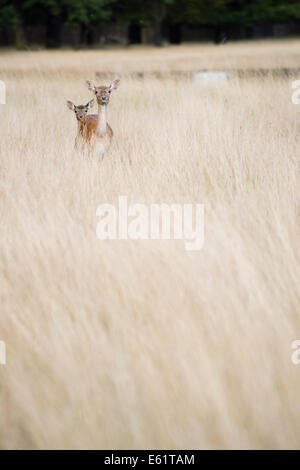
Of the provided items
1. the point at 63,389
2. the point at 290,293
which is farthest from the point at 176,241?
the point at 63,389

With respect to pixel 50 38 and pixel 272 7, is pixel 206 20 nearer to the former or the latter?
pixel 272 7

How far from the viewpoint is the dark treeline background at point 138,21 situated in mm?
35188

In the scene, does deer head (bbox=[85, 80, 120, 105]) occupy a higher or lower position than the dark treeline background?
lower

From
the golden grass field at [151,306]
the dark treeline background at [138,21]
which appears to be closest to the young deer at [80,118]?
the golden grass field at [151,306]

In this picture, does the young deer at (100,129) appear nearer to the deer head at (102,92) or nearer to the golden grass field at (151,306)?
the deer head at (102,92)

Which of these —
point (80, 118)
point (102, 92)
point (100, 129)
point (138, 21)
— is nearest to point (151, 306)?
point (100, 129)

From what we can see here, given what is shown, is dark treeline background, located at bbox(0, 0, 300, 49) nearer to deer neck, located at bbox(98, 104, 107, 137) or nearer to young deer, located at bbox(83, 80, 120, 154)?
young deer, located at bbox(83, 80, 120, 154)

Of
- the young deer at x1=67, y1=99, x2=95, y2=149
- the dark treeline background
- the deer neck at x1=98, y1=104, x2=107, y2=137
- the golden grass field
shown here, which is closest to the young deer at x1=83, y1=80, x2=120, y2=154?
the deer neck at x1=98, y1=104, x2=107, y2=137

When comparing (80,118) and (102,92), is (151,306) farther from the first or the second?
(80,118)

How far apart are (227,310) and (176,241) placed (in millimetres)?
909

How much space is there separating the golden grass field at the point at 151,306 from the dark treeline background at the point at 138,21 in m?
31.7

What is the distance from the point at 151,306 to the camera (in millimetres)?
2680

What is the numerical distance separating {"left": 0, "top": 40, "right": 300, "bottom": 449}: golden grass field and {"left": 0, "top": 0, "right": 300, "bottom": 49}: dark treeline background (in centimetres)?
3169

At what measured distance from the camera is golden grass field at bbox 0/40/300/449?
1.98 metres
